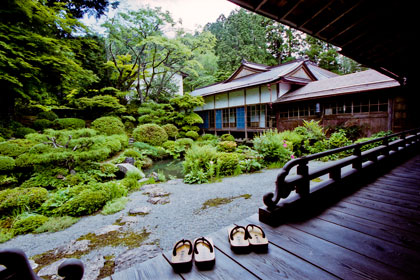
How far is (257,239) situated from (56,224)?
4.05m

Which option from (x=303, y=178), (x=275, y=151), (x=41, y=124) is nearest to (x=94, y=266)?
(x=303, y=178)

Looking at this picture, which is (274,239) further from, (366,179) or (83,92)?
(83,92)

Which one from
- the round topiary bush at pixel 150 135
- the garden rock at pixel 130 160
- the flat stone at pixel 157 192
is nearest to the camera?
the flat stone at pixel 157 192

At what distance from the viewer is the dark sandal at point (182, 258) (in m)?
1.42

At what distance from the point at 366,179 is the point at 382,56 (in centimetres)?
238

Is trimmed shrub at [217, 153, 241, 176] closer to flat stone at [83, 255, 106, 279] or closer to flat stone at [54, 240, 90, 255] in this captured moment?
flat stone at [54, 240, 90, 255]

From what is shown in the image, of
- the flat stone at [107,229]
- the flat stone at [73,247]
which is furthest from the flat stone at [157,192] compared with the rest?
the flat stone at [73,247]

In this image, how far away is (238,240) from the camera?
1.67m

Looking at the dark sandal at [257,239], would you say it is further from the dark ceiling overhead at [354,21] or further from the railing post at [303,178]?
the dark ceiling overhead at [354,21]

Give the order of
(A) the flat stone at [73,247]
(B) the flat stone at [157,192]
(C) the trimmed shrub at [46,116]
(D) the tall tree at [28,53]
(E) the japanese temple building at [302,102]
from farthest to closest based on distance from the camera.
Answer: (C) the trimmed shrub at [46,116] < (E) the japanese temple building at [302,102] < (D) the tall tree at [28,53] < (B) the flat stone at [157,192] < (A) the flat stone at [73,247]

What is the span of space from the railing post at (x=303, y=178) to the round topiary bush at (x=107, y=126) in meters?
11.5

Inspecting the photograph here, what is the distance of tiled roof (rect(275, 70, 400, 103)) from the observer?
8695 millimetres

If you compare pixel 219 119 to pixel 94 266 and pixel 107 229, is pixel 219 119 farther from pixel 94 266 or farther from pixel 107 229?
pixel 94 266

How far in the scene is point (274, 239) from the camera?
1755mm
